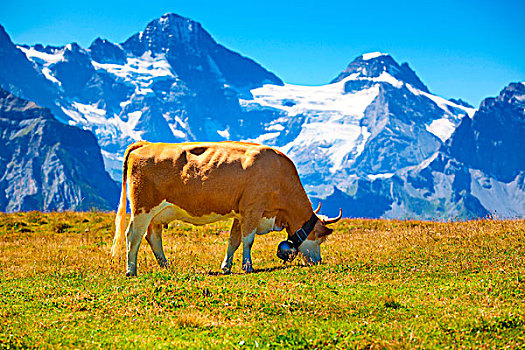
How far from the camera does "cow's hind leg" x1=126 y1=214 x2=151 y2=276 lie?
16.2 meters

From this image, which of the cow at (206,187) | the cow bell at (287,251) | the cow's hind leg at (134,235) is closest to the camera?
the cow's hind leg at (134,235)

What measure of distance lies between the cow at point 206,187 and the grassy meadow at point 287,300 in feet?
4.74

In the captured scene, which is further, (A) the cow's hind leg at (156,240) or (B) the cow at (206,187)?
(A) the cow's hind leg at (156,240)

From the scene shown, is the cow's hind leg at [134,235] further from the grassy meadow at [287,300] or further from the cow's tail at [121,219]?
the cow's tail at [121,219]

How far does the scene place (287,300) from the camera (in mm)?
11750

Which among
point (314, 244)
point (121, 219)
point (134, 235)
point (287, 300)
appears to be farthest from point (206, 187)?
point (287, 300)

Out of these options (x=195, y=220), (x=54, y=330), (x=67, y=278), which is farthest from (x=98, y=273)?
(x=54, y=330)

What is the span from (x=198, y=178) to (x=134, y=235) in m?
2.49

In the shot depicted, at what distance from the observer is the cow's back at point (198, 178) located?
16.3m

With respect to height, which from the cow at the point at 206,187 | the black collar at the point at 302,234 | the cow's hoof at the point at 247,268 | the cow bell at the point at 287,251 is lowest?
the cow's hoof at the point at 247,268

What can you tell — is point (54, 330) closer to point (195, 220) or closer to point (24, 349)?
point (24, 349)

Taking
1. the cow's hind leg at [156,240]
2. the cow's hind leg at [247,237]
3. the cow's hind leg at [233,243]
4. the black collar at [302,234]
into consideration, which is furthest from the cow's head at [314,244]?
the cow's hind leg at [156,240]

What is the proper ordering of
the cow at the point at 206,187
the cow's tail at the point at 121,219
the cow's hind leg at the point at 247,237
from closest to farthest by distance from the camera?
the cow at the point at 206,187, the cow's hind leg at the point at 247,237, the cow's tail at the point at 121,219

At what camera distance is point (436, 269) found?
1448 cm
